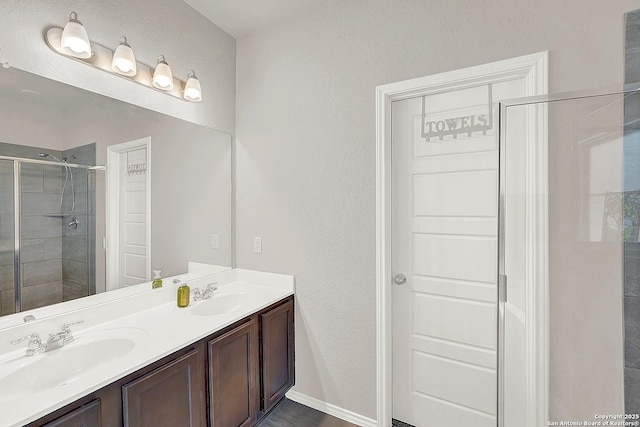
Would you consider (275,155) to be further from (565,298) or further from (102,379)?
(565,298)

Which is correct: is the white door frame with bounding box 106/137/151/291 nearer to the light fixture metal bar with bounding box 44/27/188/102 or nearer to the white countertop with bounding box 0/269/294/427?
the white countertop with bounding box 0/269/294/427

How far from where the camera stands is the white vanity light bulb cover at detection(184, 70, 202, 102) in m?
1.95

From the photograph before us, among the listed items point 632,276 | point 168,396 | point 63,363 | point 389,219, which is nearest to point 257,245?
point 389,219

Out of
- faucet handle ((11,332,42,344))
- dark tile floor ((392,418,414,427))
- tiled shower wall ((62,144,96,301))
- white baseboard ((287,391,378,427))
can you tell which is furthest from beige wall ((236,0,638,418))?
faucet handle ((11,332,42,344))

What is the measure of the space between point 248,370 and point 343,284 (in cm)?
78

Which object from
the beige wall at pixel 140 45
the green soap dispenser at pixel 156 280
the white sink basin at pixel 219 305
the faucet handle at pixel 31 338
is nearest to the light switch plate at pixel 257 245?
the white sink basin at pixel 219 305

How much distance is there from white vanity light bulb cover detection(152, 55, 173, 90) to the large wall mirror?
0.58ft

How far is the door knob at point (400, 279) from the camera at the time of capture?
1.92 metres

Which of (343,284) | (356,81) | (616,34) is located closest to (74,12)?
(356,81)

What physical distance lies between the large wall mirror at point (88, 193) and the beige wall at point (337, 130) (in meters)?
0.49

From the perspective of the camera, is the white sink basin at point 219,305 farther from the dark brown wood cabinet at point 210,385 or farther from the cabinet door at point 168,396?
the cabinet door at point 168,396

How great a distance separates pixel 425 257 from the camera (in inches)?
73.2

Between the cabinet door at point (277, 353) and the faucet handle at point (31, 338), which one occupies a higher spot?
the faucet handle at point (31, 338)

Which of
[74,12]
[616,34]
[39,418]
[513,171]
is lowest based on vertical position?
[39,418]
